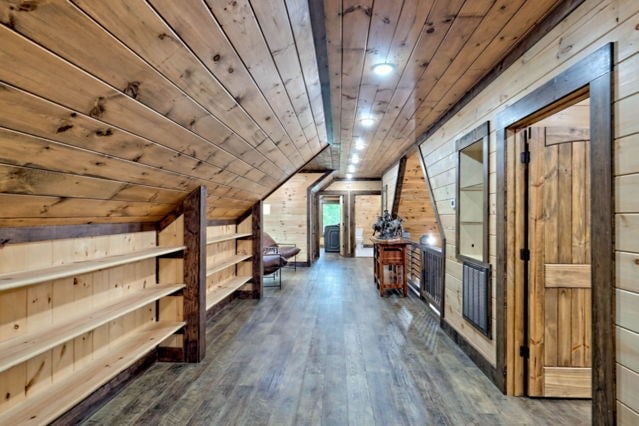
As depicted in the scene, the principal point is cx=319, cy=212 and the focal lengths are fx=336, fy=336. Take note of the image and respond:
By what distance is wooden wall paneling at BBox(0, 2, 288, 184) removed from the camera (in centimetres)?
92

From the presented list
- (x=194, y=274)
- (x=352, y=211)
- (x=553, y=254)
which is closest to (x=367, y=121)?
(x=553, y=254)

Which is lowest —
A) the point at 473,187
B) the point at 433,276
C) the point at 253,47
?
the point at 433,276

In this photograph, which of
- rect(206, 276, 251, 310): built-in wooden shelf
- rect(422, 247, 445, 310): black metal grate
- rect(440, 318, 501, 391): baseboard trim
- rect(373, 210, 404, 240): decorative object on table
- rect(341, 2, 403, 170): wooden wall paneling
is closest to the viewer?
rect(341, 2, 403, 170): wooden wall paneling

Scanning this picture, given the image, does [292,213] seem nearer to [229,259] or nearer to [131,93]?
[229,259]

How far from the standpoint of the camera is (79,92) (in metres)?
1.18

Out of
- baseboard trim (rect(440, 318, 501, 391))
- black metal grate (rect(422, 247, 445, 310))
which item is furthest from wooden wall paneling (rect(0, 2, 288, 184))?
black metal grate (rect(422, 247, 445, 310))

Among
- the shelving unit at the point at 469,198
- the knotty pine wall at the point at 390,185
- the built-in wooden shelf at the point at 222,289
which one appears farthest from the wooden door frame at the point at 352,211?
the shelving unit at the point at 469,198

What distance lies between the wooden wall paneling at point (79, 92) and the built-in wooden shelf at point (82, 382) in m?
Answer: 1.37

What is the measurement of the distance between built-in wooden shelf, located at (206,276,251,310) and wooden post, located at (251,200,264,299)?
149 mm

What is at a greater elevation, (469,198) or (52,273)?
(469,198)

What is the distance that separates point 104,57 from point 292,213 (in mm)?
6532

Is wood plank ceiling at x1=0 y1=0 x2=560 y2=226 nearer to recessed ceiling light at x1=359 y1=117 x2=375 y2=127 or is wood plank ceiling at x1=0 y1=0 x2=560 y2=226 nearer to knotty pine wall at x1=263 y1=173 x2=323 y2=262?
recessed ceiling light at x1=359 y1=117 x2=375 y2=127

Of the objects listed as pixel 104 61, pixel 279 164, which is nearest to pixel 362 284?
pixel 279 164

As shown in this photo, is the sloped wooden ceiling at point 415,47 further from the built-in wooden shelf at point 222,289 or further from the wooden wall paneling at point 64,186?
the built-in wooden shelf at point 222,289
